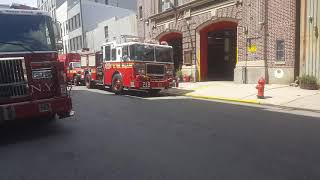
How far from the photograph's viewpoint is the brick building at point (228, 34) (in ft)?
60.9

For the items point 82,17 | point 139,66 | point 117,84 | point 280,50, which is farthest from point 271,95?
point 82,17

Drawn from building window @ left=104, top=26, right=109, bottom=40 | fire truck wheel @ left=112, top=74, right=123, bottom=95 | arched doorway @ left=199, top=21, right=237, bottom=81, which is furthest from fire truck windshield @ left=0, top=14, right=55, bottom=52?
building window @ left=104, top=26, right=109, bottom=40

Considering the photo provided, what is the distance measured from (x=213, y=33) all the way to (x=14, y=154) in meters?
22.8

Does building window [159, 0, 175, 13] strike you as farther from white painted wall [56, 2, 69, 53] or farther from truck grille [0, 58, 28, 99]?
white painted wall [56, 2, 69, 53]

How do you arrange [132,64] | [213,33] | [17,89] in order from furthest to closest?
[213,33] < [132,64] < [17,89]

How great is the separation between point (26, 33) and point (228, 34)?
2224 centimetres

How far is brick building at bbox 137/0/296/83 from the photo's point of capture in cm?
1855

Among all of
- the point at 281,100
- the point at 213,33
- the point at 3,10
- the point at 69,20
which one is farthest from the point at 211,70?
the point at 69,20

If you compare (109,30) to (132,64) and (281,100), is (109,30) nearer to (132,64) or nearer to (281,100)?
(132,64)

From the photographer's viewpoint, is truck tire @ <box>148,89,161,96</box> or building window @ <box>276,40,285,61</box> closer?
building window @ <box>276,40,285,61</box>

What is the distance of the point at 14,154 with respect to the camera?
6.75m

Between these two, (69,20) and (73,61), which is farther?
(69,20)

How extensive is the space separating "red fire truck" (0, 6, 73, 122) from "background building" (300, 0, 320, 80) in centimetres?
1305

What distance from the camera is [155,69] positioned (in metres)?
17.8
